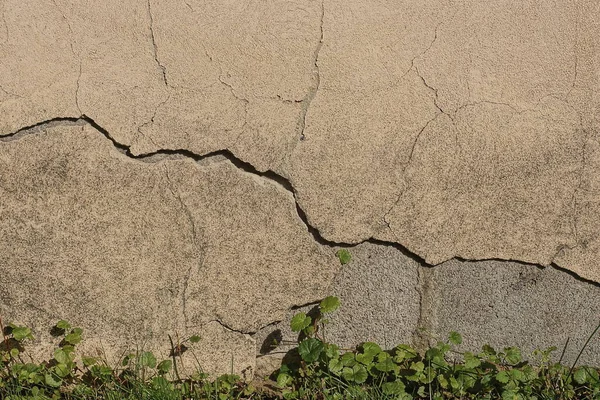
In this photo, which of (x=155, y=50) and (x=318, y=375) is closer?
(x=155, y=50)

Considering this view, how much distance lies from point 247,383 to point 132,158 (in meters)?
0.66

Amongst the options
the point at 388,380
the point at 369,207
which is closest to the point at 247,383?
the point at 388,380

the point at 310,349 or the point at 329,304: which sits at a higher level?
the point at 329,304

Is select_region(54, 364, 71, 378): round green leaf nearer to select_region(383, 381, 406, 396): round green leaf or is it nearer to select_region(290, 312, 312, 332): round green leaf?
select_region(290, 312, 312, 332): round green leaf

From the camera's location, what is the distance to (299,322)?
1849 millimetres

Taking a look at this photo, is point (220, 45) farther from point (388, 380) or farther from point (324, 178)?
point (388, 380)

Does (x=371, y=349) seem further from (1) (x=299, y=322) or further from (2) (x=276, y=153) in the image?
(2) (x=276, y=153)

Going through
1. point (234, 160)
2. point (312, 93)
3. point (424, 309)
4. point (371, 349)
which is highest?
point (312, 93)

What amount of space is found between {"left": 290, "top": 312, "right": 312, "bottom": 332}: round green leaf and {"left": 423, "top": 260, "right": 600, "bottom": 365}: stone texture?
0.32 m

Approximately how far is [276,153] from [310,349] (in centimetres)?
50

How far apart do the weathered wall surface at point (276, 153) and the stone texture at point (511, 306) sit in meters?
0.02

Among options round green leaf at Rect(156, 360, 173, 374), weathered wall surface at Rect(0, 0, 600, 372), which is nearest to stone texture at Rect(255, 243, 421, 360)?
weathered wall surface at Rect(0, 0, 600, 372)

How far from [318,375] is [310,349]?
8 cm

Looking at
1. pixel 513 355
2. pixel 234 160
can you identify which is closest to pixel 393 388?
pixel 513 355
